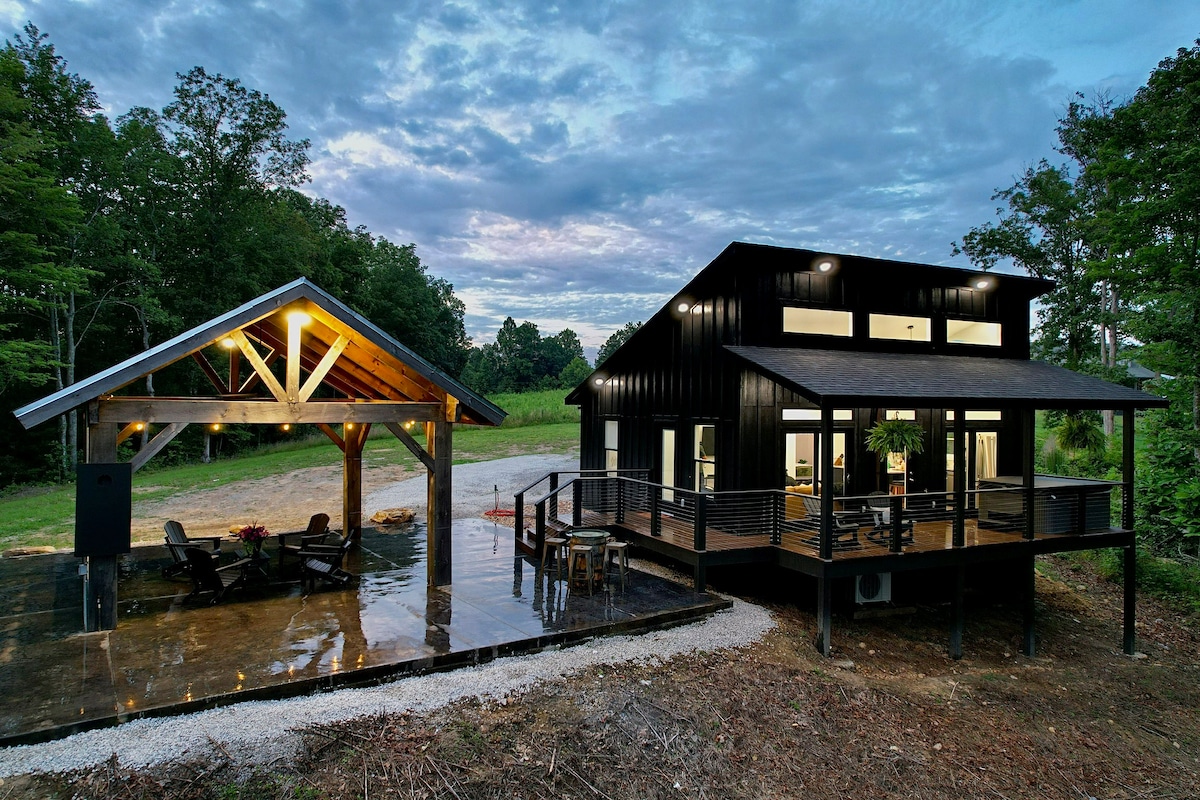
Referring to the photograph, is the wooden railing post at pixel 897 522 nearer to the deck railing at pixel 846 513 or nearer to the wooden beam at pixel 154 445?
the deck railing at pixel 846 513

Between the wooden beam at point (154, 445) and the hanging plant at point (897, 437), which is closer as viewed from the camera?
the wooden beam at point (154, 445)

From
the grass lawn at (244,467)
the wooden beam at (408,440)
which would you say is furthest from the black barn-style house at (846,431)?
the grass lawn at (244,467)

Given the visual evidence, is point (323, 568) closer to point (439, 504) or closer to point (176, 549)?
point (439, 504)

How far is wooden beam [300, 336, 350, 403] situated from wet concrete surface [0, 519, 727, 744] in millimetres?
2772

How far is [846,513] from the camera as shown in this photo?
9.28 metres

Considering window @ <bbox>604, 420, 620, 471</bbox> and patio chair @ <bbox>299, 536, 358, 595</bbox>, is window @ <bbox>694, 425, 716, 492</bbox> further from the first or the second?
patio chair @ <bbox>299, 536, 358, 595</bbox>

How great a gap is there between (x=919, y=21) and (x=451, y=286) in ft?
181

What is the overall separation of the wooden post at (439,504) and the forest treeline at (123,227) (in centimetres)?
1959

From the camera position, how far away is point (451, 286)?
218 feet

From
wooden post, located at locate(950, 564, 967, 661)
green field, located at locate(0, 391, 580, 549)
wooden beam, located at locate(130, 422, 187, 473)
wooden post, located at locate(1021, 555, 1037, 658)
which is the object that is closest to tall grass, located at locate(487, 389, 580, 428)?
green field, located at locate(0, 391, 580, 549)

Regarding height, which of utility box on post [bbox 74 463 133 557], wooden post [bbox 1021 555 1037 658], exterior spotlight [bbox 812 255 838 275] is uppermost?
exterior spotlight [bbox 812 255 838 275]

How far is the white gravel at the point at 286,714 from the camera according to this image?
14.2 ft

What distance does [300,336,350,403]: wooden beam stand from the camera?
7410mm

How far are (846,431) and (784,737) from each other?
643 cm
